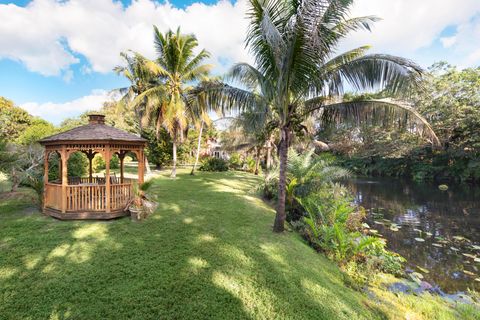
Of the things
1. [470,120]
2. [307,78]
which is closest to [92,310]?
[307,78]

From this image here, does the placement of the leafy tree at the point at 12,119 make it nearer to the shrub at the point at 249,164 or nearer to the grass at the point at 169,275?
the grass at the point at 169,275

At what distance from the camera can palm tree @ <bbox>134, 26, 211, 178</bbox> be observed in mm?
14211

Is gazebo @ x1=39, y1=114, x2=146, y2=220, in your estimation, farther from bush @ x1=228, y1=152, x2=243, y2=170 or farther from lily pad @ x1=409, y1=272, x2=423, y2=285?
bush @ x1=228, y1=152, x2=243, y2=170

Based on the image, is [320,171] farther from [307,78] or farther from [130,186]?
[130,186]

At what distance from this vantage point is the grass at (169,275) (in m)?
3.49

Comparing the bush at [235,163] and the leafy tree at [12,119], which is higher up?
the leafy tree at [12,119]

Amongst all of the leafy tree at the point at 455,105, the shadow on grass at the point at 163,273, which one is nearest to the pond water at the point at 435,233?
the shadow on grass at the point at 163,273

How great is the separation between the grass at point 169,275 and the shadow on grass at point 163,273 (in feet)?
0.06

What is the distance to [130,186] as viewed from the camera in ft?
25.5

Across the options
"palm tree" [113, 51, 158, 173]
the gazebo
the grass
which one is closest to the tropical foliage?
the grass

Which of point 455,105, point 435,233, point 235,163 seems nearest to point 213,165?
point 235,163

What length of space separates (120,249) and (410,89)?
771 cm

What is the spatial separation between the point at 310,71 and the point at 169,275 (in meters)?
5.60

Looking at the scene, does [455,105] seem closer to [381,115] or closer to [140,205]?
[381,115]
